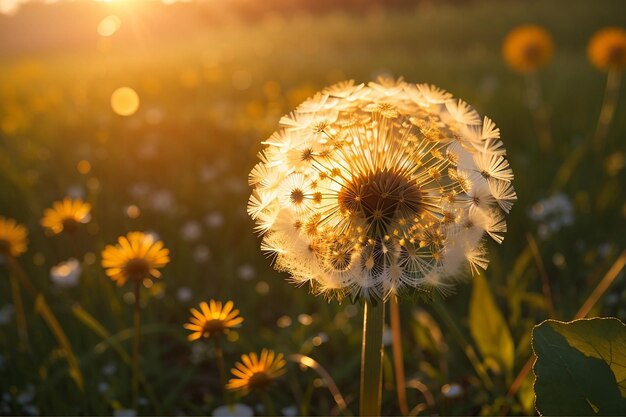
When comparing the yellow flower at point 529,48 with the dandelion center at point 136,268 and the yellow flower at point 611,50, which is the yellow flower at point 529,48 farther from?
the dandelion center at point 136,268

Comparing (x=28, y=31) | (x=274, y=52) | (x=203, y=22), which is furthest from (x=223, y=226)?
(x=28, y=31)

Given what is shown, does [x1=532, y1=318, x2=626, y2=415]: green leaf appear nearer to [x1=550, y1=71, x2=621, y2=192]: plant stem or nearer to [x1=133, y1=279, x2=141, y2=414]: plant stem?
[x1=133, y1=279, x2=141, y2=414]: plant stem

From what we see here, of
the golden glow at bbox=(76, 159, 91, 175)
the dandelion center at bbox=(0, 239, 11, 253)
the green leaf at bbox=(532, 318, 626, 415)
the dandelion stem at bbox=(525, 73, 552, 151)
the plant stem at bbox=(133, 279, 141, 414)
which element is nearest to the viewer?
the green leaf at bbox=(532, 318, 626, 415)

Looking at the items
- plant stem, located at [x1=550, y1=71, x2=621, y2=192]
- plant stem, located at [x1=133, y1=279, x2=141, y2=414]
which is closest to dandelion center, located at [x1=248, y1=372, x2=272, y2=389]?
plant stem, located at [x1=133, y1=279, x2=141, y2=414]

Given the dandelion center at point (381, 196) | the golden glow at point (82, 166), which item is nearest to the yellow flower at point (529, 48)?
the golden glow at point (82, 166)

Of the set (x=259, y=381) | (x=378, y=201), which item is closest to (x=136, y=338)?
(x=259, y=381)

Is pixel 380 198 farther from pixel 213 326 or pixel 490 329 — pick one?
pixel 490 329

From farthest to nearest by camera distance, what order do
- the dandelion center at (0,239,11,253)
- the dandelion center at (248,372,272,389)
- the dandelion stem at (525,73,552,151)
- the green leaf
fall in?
the dandelion stem at (525,73,552,151), the dandelion center at (0,239,11,253), the dandelion center at (248,372,272,389), the green leaf
